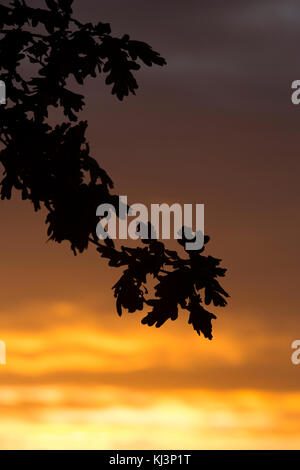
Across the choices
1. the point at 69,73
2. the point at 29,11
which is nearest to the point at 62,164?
the point at 69,73

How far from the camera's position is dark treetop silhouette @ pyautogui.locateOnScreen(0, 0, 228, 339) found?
10.1 m

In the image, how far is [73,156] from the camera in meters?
10.5

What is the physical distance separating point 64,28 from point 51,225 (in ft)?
7.03

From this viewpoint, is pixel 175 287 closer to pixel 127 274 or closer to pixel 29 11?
pixel 127 274

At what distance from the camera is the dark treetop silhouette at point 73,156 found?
1012cm

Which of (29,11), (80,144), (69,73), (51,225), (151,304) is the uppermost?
(29,11)

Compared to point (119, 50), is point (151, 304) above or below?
below

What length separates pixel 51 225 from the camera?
10.5m
